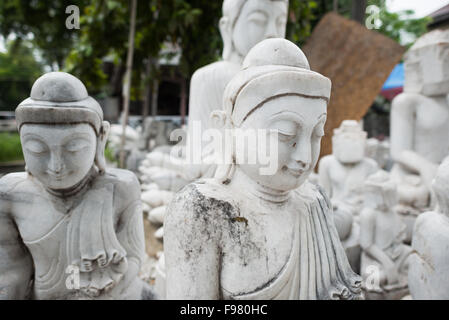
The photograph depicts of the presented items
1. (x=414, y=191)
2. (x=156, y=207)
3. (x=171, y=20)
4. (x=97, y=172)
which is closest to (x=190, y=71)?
(x=171, y=20)

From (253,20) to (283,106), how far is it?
6.92 feet

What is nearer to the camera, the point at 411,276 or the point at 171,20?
the point at 411,276

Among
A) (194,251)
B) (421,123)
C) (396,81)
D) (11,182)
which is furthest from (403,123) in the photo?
(396,81)

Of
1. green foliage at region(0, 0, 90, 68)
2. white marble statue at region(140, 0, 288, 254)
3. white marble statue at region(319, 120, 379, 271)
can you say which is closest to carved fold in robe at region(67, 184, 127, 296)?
white marble statue at region(140, 0, 288, 254)

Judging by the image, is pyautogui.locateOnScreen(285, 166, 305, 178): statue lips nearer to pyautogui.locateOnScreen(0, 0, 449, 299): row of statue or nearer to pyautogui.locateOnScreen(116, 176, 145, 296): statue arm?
pyautogui.locateOnScreen(0, 0, 449, 299): row of statue

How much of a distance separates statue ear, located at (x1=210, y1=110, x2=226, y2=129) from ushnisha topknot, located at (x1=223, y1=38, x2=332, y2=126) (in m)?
0.08

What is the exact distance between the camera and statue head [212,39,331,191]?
4.64 ft

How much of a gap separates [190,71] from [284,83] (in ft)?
24.9

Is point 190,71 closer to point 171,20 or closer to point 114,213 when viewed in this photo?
point 171,20

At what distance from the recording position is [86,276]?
2.10m

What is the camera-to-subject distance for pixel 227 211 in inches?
58.5

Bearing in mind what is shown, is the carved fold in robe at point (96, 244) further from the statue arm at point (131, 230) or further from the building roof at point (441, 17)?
the building roof at point (441, 17)

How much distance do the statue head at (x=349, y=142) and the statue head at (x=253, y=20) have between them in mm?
1360

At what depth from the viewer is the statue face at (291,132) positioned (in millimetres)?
1421
